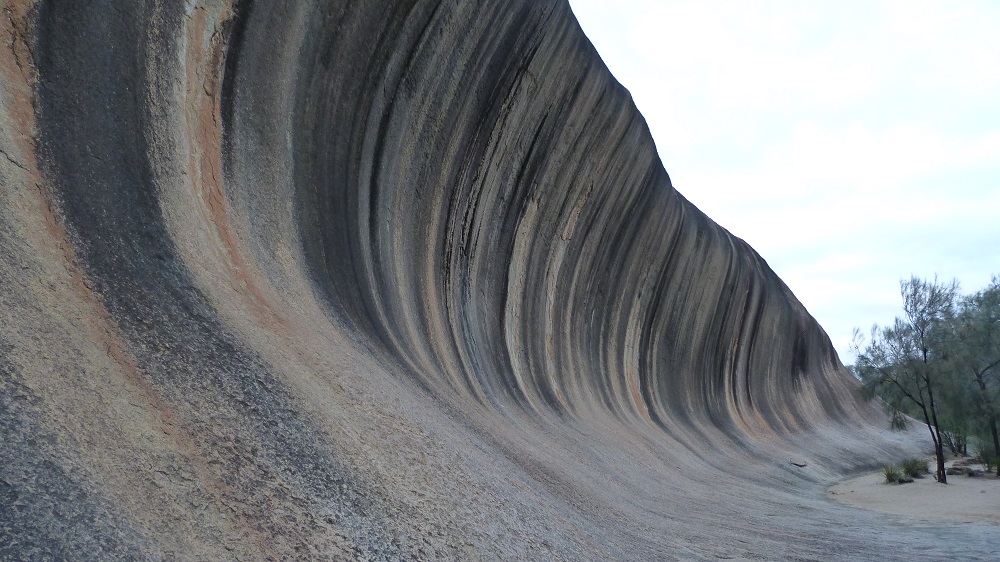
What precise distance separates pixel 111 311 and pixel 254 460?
0.97 meters

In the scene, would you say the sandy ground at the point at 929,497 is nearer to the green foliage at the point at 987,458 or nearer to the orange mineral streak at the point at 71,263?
the green foliage at the point at 987,458

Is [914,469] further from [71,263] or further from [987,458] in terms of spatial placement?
[71,263]

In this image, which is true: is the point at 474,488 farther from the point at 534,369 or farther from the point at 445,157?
the point at 534,369

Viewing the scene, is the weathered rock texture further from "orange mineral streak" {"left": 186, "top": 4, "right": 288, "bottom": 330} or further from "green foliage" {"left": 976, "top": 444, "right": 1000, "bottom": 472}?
"green foliage" {"left": 976, "top": 444, "right": 1000, "bottom": 472}

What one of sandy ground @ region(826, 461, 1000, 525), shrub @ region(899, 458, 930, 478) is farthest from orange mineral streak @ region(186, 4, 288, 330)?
shrub @ region(899, 458, 930, 478)

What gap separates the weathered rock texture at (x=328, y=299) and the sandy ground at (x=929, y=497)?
185 cm

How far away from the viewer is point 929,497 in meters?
14.0

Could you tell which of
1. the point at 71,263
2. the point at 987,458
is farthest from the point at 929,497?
the point at 71,263

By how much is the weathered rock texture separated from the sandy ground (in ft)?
6.06

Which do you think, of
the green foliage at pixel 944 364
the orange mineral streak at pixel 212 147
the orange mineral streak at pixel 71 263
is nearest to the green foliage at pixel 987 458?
the green foliage at pixel 944 364

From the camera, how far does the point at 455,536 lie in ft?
13.2

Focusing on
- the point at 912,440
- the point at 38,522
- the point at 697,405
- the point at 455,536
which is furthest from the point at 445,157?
the point at 912,440

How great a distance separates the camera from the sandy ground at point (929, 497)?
A: 1122cm

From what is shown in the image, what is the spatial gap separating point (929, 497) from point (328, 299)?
13.2m
